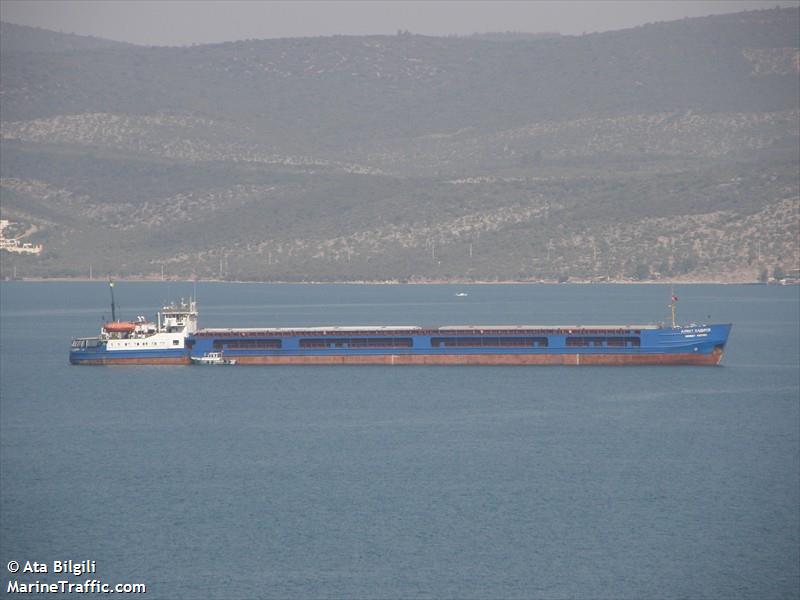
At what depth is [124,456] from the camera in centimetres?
7119

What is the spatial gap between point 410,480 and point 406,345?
4080 cm

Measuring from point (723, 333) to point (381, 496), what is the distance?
4520 cm

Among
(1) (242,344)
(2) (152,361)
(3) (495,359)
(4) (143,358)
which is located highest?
(1) (242,344)

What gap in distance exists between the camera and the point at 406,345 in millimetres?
105562

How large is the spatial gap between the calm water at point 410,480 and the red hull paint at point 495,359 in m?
1.08

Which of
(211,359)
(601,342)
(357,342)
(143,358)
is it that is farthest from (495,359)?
(143,358)

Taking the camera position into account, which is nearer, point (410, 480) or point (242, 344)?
point (410, 480)

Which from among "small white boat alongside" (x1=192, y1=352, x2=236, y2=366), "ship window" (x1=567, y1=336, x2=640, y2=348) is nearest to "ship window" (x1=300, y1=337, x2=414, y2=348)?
"small white boat alongside" (x1=192, y1=352, x2=236, y2=366)

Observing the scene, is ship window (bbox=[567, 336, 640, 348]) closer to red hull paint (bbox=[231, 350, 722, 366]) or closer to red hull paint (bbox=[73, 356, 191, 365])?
red hull paint (bbox=[231, 350, 722, 366])

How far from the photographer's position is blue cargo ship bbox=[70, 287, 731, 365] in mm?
102688

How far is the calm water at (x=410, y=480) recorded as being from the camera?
2050 inches

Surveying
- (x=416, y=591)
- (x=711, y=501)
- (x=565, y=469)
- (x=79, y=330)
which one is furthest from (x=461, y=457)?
(x=79, y=330)

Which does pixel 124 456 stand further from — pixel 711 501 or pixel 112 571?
pixel 711 501

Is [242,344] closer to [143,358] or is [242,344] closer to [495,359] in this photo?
[143,358]
